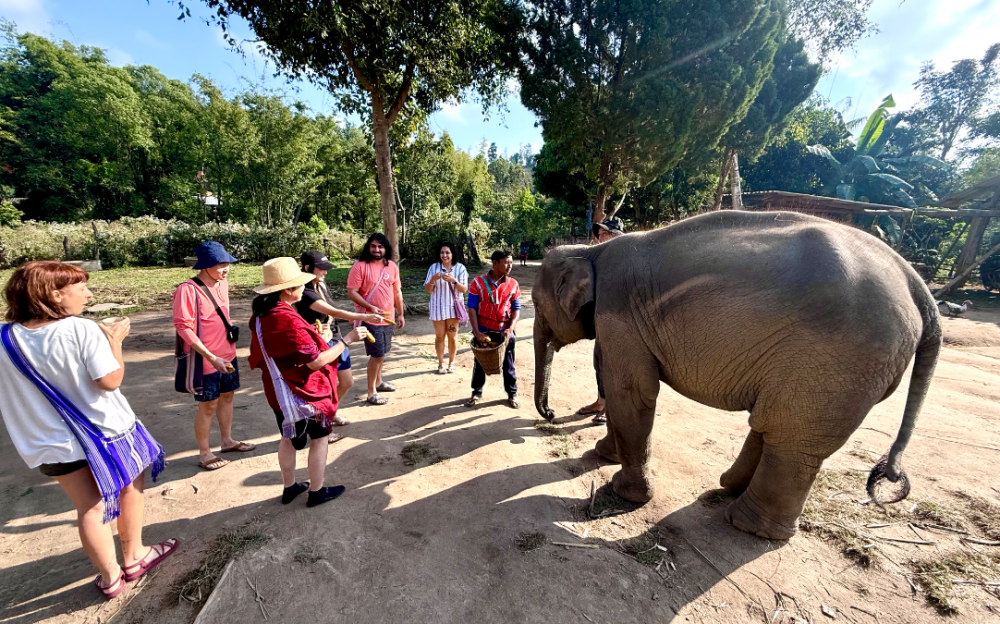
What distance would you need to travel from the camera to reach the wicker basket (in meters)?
4.53

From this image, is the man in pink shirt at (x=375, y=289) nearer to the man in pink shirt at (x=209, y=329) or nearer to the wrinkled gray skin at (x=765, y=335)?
the man in pink shirt at (x=209, y=329)

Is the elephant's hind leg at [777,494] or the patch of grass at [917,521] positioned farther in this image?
the elephant's hind leg at [777,494]

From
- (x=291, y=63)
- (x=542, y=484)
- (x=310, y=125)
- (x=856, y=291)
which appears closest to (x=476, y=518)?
(x=542, y=484)

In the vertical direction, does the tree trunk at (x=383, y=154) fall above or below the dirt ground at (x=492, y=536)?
above

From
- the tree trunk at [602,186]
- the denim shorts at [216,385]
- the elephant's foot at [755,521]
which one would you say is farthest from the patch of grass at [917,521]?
the tree trunk at [602,186]

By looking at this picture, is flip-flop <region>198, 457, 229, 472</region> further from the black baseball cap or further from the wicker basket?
the wicker basket

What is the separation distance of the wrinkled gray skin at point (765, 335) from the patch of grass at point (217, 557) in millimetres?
2756

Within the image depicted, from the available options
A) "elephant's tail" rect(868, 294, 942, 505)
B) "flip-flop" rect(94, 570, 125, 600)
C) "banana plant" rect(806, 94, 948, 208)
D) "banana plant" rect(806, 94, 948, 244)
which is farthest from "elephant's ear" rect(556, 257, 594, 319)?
"banana plant" rect(806, 94, 948, 208)

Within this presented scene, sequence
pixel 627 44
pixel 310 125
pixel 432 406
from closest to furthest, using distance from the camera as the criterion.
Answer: pixel 432 406 < pixel 627 44 < pixel 310 125

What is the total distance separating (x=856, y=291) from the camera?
230 cm

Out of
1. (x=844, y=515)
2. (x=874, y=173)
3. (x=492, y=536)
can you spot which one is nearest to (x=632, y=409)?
(x=492, y=536)

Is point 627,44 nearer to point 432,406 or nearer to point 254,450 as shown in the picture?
point 432,406

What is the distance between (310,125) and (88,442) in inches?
1073

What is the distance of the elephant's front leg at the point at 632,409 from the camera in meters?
3.04
